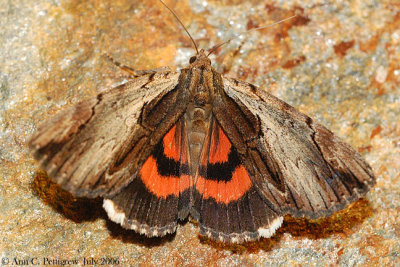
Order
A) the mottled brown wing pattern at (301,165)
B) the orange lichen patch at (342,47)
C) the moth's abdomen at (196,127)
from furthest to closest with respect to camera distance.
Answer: the orange lichen patch at (342,47) < the moth's abdomen at (196,127) < the mottled brown wing pattern at (301,165)

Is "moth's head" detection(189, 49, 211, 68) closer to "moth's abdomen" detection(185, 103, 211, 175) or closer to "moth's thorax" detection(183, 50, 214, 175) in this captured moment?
"moth's thorax" detection(183, 50, 214, 175)

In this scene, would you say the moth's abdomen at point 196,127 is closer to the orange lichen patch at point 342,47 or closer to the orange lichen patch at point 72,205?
the orange lichen patch at point 72,205

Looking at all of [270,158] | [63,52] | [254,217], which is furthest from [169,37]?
[254,217]

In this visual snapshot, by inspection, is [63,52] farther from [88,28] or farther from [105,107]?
[105,107]
